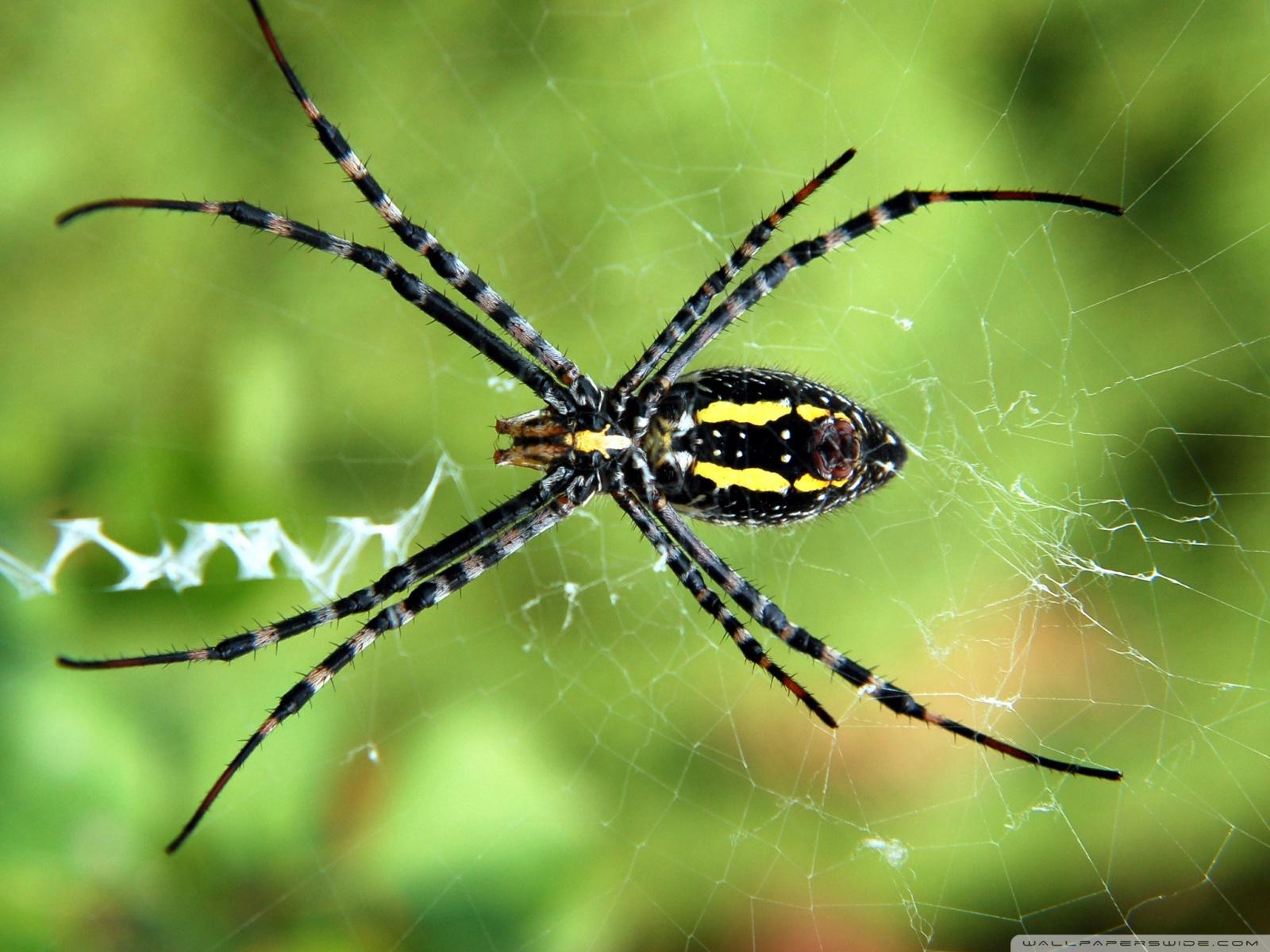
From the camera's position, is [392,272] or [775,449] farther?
[392,272]

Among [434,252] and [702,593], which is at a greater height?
[434,252]

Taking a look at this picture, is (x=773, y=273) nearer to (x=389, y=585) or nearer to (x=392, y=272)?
(x=392, y=272)

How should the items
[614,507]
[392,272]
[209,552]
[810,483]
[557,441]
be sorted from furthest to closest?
[614,507] < [209,552] < [557,441] < [392,272] < [810,483]

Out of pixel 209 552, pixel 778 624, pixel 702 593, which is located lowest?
pixel 778 624

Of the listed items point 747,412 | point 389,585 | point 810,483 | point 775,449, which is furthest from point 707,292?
point 389,585

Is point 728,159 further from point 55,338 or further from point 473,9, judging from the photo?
point 55,338

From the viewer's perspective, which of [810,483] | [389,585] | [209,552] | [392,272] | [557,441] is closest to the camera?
[810,483]

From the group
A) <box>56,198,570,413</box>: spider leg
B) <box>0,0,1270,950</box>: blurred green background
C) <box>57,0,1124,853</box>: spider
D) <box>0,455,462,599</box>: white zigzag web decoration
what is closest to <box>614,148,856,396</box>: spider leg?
<box>57,0,1124,853</box>: spider
